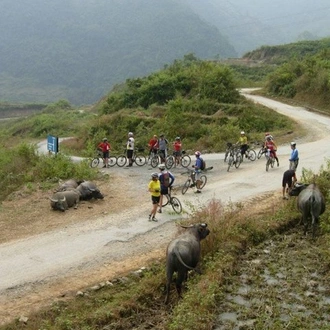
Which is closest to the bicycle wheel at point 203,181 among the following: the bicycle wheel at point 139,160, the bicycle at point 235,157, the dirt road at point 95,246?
the dirt road at point 95,246

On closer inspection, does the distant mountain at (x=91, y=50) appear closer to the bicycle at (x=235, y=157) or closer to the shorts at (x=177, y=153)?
the shorts at (x=177, y=153)

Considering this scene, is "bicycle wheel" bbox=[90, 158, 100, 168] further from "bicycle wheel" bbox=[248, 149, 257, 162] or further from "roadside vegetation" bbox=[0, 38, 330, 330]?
"bicycle wheel" bbox=[248, 149, 257, 162]

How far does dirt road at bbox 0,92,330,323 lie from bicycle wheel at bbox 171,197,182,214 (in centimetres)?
28

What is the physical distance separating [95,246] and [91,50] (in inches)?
6760

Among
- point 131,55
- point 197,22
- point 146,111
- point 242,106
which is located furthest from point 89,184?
point 197,22

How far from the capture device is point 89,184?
19.0 metres

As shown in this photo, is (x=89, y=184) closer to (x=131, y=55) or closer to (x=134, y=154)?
(x=134, y=154)

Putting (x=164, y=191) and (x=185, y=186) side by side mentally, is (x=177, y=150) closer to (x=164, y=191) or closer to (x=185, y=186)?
(x=185, y=186)

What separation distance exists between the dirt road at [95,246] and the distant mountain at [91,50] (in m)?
126

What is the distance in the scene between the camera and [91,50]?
585 ft

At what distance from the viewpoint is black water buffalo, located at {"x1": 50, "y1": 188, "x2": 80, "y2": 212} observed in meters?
17.4

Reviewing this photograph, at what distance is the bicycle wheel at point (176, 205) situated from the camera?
16.5 m

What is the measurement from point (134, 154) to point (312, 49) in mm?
53919

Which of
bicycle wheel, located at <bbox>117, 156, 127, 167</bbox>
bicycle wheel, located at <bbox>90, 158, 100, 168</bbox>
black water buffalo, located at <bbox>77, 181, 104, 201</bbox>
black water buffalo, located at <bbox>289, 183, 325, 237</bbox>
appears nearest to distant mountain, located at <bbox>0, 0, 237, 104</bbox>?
bicycle wheel, located at <bbox>90, 158, 100, 168</bbox>
